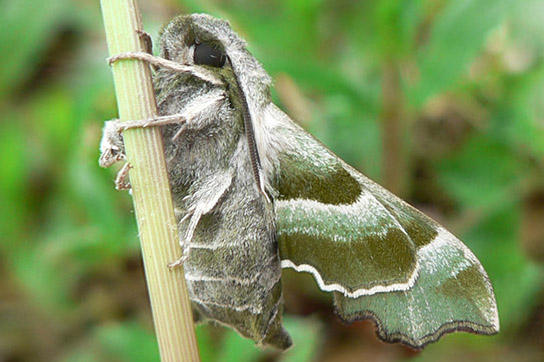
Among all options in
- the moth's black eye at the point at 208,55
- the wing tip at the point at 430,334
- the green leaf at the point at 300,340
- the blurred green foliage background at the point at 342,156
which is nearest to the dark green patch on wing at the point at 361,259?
the wing tip at the point at 430,334

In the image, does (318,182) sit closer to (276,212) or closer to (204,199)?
(276,212)

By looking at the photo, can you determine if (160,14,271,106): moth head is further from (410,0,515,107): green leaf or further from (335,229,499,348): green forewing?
(410,0,515,107): green leaf

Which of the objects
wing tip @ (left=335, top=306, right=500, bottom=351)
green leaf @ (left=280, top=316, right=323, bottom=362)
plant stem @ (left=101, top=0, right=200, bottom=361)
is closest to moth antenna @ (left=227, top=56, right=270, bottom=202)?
plant stem @ (left=101, top=0, right=200, bottom=361)

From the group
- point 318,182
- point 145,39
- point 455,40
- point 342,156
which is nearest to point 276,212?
point 318,182

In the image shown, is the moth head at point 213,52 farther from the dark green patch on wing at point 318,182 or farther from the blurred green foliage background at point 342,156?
the blurred green foliage background at point 342,156

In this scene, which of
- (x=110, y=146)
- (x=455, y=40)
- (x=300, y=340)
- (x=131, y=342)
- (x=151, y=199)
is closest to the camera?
(x=151, y=199)

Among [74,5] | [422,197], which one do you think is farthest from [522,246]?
[74,5]

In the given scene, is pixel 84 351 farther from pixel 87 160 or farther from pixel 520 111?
pixel 520 111
